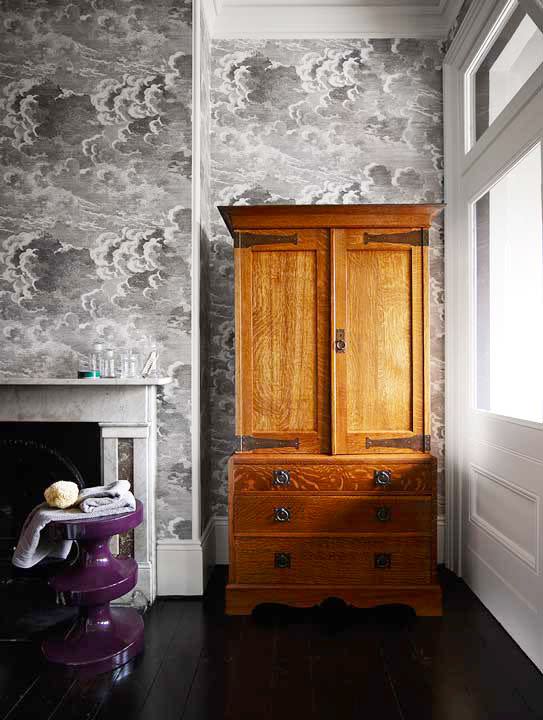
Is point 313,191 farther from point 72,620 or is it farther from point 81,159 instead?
point 72,620

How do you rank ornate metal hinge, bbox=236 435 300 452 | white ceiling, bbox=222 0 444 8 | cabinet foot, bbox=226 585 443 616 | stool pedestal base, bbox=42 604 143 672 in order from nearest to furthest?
stool pedestal base, bbox=42 604 143 672 < cabinet foot, bbox=226 585 443 616 < ornate metal hinge, bbox=236 435 300 452 < white ceiling, bbox=222 0 444 8

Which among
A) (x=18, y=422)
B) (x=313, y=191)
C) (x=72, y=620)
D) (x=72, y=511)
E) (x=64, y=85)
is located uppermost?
(x=64, y=85)

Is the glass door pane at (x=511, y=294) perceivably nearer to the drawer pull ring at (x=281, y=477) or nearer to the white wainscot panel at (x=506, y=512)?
the white wainscot panel at (x=506, y=512)

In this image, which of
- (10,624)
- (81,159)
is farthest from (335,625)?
(81,159)

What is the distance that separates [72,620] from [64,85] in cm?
269

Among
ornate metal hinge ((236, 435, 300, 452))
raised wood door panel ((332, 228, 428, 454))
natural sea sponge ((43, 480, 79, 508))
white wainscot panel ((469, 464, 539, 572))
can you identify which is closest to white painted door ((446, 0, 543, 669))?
white wainscot panel ((469, 464, 539, 572))

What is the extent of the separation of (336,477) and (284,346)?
67 centimetres

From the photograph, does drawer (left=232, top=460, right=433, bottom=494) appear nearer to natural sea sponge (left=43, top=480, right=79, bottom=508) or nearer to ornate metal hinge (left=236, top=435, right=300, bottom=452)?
ornate metal hinge (left=236, top=435, right=300, bottom=452)

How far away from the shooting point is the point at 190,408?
2.88 meters

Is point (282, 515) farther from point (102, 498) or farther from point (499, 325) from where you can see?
point (499, 325)

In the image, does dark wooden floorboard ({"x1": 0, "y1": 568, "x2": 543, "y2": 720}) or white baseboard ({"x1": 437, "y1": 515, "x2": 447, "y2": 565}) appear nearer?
dark wooden floorboard ({"x1": 0, "y1": 568, "x2": 543, "y2": 720})

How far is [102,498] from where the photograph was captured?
2.33m

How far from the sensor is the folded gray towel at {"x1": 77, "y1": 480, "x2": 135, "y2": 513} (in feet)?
7.39

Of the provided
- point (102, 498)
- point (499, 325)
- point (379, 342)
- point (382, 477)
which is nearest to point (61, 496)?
point (102, 498)
